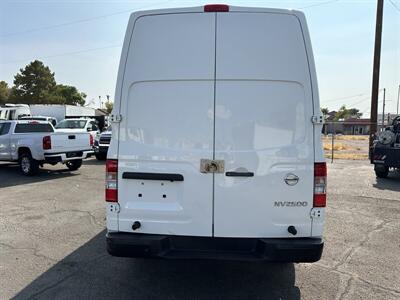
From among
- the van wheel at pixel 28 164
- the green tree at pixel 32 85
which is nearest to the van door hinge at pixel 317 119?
the van wheel at pixel 28 164

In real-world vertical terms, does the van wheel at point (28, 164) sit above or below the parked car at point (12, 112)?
below

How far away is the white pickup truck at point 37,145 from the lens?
41.8 feet

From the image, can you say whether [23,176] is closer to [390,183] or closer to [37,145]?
[37,145]

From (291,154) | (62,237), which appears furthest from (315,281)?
(62,237)

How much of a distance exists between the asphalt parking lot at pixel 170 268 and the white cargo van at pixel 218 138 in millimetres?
665

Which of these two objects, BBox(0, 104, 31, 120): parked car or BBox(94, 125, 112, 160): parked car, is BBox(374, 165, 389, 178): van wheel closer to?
BBox(94, 125, 112, 160): parked car

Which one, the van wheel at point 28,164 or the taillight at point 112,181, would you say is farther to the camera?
the van wheel at point 28,164

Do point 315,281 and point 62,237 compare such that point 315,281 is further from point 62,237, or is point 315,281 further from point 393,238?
point 62,237

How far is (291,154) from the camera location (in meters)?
3.73

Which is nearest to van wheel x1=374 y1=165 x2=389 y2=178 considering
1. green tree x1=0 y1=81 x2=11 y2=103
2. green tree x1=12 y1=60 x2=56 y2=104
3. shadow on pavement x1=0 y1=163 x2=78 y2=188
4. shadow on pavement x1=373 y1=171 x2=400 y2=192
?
shadow on pavement x1=373 y1=171 x2=400 y2=192

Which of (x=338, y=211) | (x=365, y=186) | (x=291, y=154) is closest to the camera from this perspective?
(x=291, y=154)

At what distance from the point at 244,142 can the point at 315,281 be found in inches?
76.5

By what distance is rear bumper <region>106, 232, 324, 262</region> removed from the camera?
12.1 feet

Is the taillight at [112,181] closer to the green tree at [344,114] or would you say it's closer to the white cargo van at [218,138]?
the white cargo van at [218,138]
